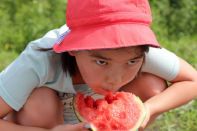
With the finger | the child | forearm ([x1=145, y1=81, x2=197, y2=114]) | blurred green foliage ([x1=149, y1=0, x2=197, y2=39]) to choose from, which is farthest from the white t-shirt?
blurred green foliage ([x1=149, y1=0, x2=197, y2=39])

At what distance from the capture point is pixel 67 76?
2.78m

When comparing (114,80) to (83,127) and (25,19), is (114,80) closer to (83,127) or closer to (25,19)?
(83,127)

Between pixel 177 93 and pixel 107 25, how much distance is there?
0.81 meters

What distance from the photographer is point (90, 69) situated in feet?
8.21

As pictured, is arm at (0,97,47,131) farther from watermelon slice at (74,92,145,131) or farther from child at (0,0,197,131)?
watermelon slice at (74,92,145,131)

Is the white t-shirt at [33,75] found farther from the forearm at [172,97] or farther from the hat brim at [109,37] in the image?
the forearm at [172,97]

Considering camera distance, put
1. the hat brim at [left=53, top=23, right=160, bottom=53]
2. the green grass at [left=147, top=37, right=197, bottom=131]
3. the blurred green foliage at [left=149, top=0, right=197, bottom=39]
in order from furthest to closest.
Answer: the blurred green foliage at [left=149, top=0, right=197, bottom=39] → the green grass at [left=147, top=37, right=197, bottom=131] → the hat brim at [left=53, top=23, right=160, bottom=53]

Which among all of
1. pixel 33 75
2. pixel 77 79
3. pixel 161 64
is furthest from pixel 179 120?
pixel 33 75

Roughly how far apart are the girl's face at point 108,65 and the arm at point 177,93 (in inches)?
16.6

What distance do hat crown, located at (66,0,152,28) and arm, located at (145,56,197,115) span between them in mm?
633

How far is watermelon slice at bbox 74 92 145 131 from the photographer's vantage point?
8.62 feet

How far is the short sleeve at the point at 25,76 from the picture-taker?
2684mm

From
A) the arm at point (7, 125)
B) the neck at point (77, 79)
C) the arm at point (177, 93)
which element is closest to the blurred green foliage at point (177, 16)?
the arm at point (177, 93)

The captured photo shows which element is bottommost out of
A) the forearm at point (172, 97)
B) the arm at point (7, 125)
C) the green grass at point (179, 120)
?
the green grass at point (179, 120)
